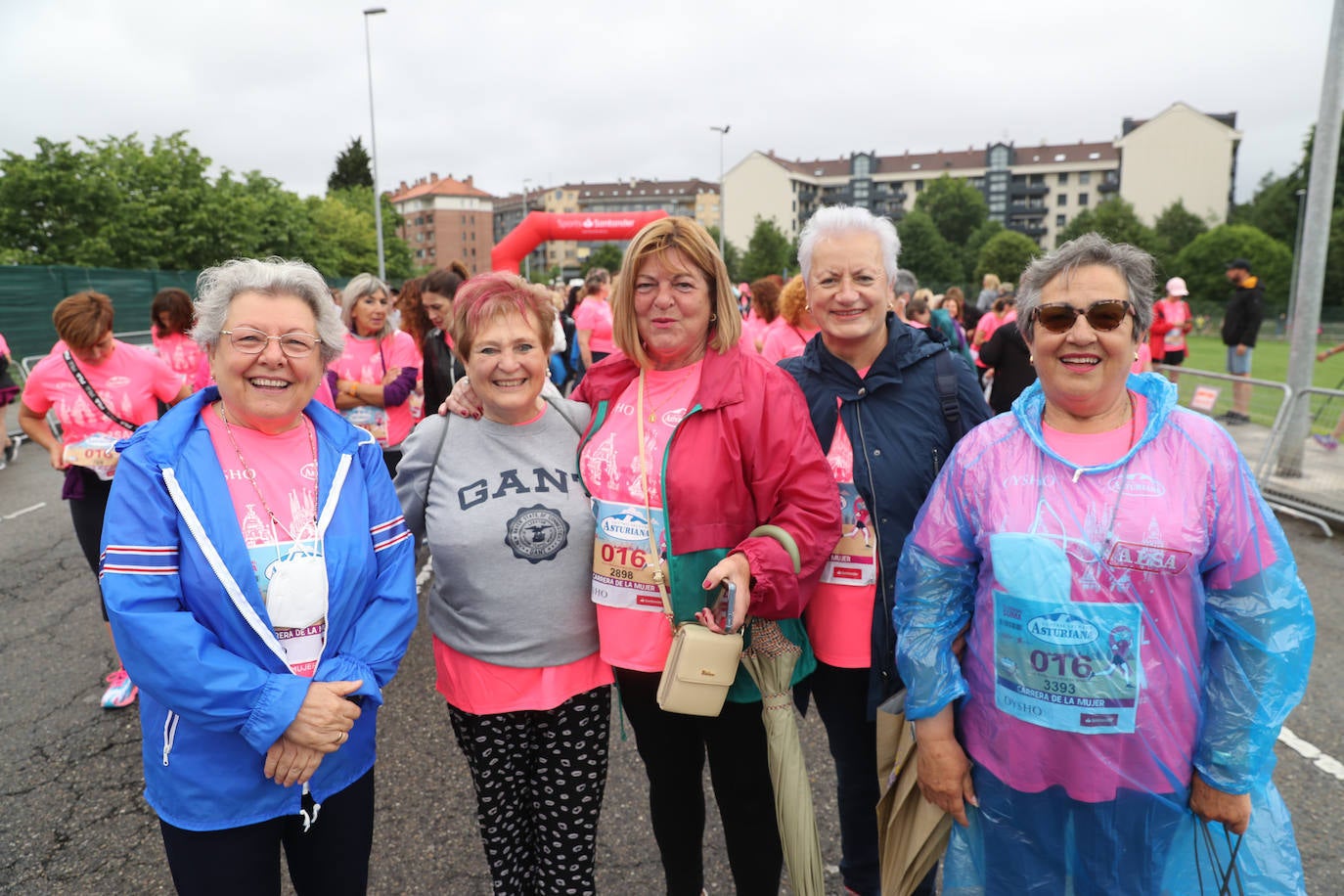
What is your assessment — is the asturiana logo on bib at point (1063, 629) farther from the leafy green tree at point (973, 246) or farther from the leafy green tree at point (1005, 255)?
the leafy green tree at point (973, 246)

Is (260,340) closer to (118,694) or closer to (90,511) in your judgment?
(90,511)

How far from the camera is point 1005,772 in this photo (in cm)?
180

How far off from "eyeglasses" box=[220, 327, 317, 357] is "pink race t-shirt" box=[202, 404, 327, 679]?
200mm

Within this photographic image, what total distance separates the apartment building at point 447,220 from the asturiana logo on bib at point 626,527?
121 meters

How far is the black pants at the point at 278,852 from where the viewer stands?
5.80 ft

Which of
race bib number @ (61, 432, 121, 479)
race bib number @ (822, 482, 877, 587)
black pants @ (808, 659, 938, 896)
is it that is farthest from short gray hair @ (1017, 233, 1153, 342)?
race bib number @ (61, 432, 121, 479)

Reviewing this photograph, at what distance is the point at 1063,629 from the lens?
64.8 inches

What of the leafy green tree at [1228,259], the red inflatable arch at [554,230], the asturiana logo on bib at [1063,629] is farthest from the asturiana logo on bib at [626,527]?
the leafy green tree at [1228,259]

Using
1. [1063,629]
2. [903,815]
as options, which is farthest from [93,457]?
[1063,629]

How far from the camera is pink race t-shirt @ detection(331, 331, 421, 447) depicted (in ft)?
16.8

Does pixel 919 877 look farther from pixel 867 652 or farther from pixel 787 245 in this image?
pixel 787 245

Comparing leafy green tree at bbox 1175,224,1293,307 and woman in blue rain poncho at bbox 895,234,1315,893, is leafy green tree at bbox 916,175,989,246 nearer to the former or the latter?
leafy green tree at bbox 1175,224,1293,307

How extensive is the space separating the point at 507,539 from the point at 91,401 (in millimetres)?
3133

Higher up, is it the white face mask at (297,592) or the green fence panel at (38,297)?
the green fence panel at (38,297)
